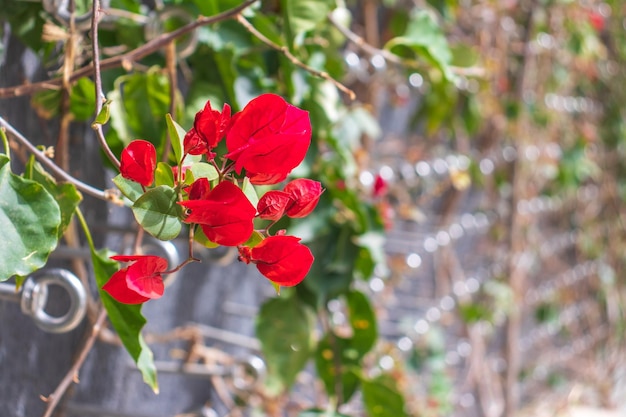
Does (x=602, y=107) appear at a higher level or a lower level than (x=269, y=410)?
lower

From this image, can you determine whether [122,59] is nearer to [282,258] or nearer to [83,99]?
[83,99]

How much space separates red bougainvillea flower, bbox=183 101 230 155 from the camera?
39 cm

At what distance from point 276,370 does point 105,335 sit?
24 centimetres

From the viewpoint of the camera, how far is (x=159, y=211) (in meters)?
0.40

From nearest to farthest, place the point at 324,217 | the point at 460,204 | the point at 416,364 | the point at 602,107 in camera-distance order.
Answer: the point at 324,217
the point at 416,364
the point at 460,204
the point at 602,107

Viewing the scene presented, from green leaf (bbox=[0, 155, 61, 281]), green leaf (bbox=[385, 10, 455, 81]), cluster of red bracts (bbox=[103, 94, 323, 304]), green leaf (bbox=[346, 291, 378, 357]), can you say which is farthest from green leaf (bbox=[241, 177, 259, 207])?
green leaf (bbox=[346, 291, 378, 357])

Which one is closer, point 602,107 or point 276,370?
point 276,370

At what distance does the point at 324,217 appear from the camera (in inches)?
35.8

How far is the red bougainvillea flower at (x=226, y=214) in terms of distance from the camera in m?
0.38

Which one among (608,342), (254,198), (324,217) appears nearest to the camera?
(254,198)

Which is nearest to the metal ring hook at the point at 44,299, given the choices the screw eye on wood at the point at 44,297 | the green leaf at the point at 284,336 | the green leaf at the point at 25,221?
the screw eye on wood at the point at 44,297

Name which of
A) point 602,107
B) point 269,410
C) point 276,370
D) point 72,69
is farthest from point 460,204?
point 72,69

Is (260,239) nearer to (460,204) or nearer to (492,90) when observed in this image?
(492,90)

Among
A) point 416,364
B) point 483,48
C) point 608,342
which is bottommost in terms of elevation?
point 608,342
